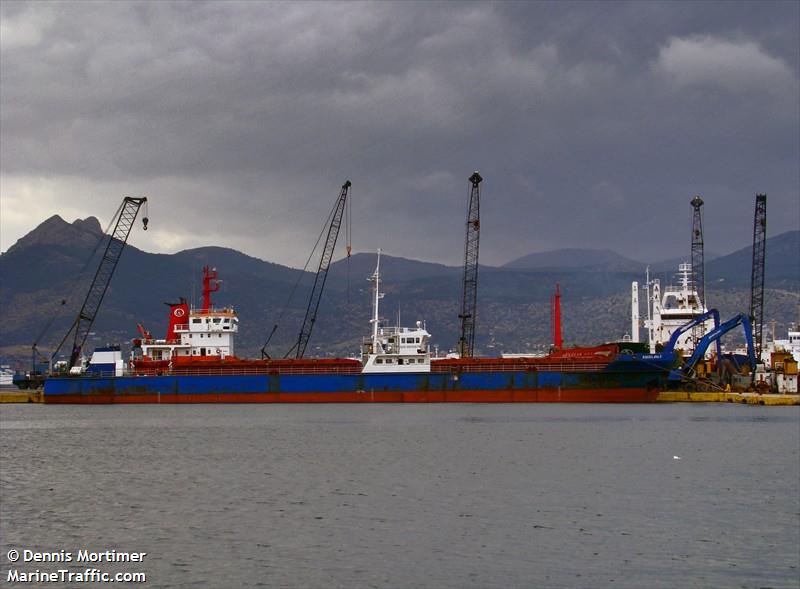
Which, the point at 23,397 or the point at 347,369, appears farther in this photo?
the point at 23,397

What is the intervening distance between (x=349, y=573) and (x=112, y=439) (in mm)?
37723

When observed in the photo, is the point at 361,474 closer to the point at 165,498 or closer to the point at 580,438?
the point at 165,498

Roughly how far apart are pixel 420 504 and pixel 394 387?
184ft

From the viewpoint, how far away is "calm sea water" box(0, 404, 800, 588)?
2528 centimetres

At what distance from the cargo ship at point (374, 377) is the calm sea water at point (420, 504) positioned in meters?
24.3

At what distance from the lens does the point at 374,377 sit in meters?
90.0

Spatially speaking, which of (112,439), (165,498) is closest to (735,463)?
(165,498)

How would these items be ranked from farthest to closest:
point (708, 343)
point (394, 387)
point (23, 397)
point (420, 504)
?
point (23, 397) → point (708, 343) → point (394, 387) → point (420, 504)

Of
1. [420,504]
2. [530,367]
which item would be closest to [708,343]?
[530,367]

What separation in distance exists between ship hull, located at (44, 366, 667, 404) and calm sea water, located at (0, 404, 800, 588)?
24.1 metres

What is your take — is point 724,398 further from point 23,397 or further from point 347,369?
point 23,397

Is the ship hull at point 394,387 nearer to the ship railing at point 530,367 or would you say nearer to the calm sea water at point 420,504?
the ship railing at point 530,367

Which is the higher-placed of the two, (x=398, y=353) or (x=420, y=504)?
(x=398, y=353)

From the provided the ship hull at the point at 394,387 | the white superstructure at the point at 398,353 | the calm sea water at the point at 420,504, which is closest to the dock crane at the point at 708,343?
the ship hull at the point at 394,387
